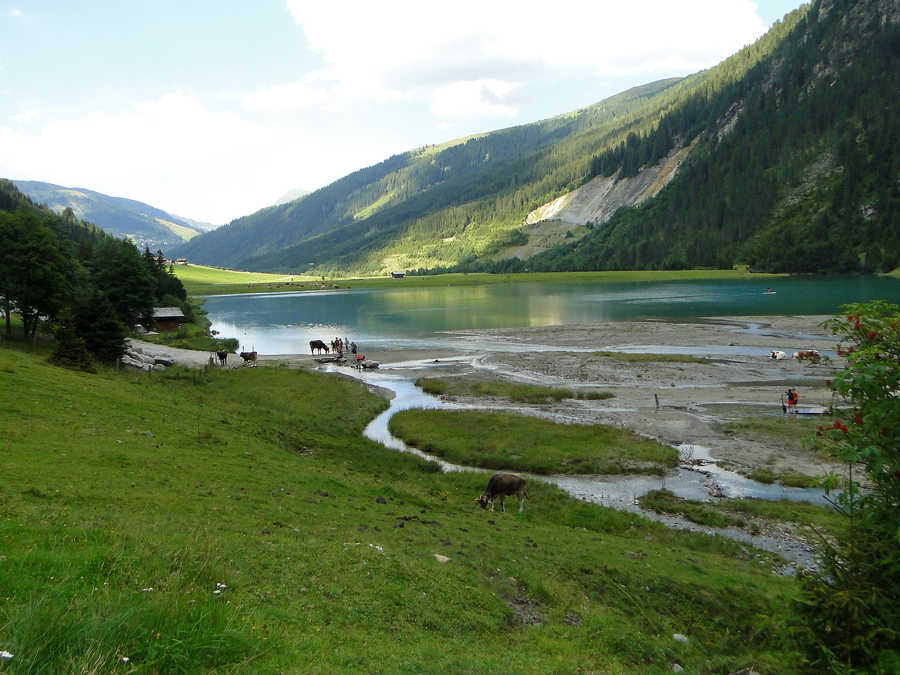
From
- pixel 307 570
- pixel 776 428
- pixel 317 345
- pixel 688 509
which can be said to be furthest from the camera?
pixel 317 345

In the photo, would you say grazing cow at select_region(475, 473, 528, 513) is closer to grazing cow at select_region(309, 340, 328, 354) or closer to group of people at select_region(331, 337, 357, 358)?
group of people at select_region(331, 337, 357, 358)

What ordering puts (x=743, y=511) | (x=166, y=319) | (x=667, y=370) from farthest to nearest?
(x=166, y=319) < (x=667, y=370) < (x=743, y=511)

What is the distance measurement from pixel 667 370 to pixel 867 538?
160ft

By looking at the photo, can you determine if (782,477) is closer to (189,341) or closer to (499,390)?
(499,390)

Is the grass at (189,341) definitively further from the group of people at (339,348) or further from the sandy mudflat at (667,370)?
the group of people at (339,348)

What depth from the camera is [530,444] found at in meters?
32.5

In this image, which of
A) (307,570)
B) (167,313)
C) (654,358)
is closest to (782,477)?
(307,570)

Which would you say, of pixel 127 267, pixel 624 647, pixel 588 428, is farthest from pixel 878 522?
pixel 127 267

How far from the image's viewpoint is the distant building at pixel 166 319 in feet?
279

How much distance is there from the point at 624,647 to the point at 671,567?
237 inches

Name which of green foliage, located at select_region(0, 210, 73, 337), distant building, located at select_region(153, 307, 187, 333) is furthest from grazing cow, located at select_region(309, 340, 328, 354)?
green foliage, located at select_region(0, 210, 73, 337)

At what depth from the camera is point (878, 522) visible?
7.85m

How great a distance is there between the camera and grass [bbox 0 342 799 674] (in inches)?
255

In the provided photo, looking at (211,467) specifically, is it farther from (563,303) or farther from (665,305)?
(563,303)
